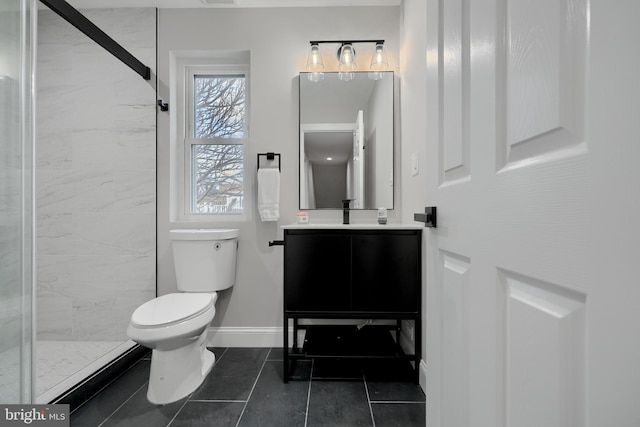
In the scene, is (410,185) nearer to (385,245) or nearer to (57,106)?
(385,245)

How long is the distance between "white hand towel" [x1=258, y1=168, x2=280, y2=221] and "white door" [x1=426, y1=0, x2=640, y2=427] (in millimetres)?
1278

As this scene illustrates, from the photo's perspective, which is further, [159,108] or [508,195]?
[159,108]

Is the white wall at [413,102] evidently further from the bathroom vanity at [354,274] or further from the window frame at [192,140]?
the window frame at [192,140]

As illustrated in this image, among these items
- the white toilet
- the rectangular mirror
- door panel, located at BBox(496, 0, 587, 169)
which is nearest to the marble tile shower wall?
the white toilet

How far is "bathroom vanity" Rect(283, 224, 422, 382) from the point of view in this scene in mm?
1429

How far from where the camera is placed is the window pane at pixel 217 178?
6.62 feet

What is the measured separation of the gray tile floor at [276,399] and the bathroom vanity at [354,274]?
0.13 m

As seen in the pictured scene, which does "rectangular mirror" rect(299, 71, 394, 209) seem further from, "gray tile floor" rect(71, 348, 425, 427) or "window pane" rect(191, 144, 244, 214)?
"gray tile floor" rect(71, 348, 425, 427)

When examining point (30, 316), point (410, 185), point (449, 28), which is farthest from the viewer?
point (410, 185)

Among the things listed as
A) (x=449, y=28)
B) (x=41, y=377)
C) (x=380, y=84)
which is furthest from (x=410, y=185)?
(x=41, y=377)

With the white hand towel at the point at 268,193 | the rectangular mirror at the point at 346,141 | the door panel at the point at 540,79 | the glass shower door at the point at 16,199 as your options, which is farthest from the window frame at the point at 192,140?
the door panel at the point at 540,79

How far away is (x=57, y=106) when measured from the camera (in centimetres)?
187

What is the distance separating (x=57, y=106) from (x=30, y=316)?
1.61 meters

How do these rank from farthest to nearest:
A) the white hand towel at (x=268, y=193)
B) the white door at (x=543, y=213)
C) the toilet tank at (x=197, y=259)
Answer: the white hand towel at (x=268, y=193) → the toilet tank at (x=197, y=259) → the white door at (x=543, y=213)
